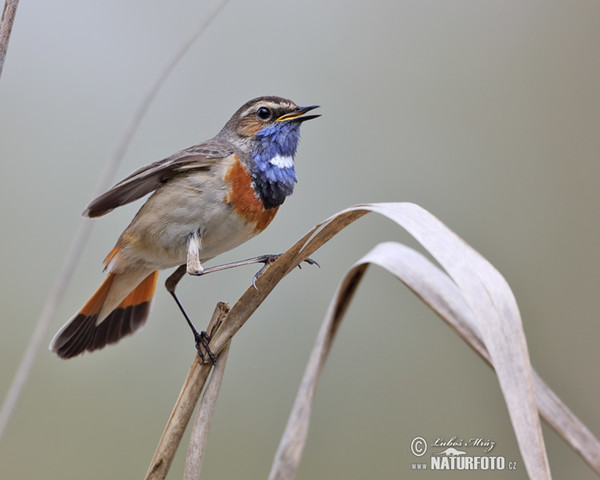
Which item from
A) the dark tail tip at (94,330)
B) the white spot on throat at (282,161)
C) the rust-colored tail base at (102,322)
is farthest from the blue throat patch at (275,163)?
the dark tail tip at (94,330)

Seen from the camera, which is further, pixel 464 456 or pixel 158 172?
pixel 158 172

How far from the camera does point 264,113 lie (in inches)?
108

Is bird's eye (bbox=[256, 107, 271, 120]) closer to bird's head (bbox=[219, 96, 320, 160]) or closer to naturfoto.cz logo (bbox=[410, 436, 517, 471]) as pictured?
bird's head (bbox=[219, 96, 320, 160])

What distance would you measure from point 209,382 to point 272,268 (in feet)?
A: 1.32

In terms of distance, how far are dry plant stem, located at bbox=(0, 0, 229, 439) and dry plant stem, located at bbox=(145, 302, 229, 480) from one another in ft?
1.24

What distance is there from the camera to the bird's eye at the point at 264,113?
275 cm

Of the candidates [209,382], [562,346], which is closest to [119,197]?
[209,382]

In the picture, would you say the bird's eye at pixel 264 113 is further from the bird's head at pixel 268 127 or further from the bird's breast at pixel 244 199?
the bird's breast at pixel 244 199

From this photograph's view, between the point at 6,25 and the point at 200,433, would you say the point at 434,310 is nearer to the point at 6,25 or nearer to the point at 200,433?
the point at 200,433

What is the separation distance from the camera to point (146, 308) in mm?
Result: 2982

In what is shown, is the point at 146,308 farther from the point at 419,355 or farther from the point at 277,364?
the point at 419,355

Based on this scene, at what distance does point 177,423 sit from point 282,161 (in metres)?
1.24

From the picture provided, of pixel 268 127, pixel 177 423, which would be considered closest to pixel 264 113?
pixel 268 127

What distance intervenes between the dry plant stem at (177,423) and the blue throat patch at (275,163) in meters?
0.90
